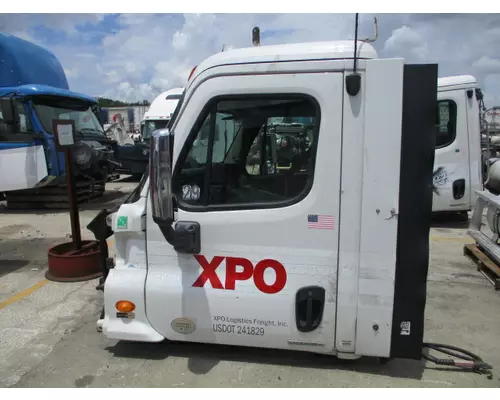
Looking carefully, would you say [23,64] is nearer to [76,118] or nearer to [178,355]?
[76,118]

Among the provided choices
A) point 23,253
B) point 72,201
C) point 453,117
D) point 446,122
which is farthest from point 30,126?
point 453,117

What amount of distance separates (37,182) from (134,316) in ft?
23.7

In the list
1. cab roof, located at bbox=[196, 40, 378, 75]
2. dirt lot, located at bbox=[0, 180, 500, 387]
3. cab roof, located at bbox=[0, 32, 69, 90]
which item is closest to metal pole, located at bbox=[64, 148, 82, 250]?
dirt lot, located at bbox=[0, 180, 500, 387]

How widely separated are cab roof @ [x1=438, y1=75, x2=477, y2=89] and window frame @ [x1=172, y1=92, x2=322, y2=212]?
5.98 metres

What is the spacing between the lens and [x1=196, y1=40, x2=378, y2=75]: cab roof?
2.45 meters

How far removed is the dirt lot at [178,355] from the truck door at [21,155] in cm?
455

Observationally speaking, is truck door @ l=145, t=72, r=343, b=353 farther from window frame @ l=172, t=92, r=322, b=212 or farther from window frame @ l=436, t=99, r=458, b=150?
window frame @ l=436, t=99, r=458, b=150

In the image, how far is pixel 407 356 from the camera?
2.65m

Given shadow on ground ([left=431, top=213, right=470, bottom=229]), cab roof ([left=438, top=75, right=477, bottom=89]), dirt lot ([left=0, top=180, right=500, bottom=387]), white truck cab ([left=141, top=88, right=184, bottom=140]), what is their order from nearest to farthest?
dirt lot ([left=0, top=180, right=500, bottom=387]), cab roof ([left=438, top=75, right=477, bottom=89]), shadow on ground ([left=431, top=213, right=470, bottom=229]), white truck cab ([left=141, top=88, right=184, bottom=140])

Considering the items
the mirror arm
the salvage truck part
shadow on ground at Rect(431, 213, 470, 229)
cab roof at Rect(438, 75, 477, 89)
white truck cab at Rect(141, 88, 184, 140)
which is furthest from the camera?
white truck cab at Rect(141, 88, 184, 140)

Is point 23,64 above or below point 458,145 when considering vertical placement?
above

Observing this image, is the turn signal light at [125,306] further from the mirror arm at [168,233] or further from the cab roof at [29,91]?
the cab roof at [29,91]

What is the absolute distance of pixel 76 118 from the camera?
1025 cm

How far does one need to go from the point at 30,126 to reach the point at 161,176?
7962 millimetres
